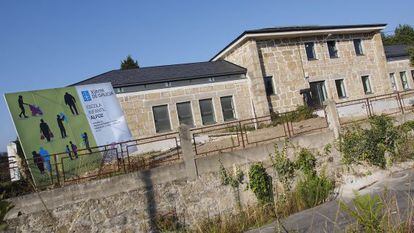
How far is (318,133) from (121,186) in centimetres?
661

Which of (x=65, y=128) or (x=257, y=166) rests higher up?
(x=65, y=128)

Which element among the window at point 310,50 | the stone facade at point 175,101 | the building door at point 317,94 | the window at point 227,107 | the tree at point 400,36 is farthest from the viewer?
the tree at point 400,36

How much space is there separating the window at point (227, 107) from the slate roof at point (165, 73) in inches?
56.6

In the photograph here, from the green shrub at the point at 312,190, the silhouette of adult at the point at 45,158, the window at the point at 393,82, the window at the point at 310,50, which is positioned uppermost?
the window at the point at 310,50

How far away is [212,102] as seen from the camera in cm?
1928

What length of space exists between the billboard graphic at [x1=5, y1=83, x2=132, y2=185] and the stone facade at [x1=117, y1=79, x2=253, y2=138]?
507 cm

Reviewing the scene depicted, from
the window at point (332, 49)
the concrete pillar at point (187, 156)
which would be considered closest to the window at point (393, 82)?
the window at point (332, 49)

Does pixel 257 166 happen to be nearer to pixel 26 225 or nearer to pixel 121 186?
pixel 121 186

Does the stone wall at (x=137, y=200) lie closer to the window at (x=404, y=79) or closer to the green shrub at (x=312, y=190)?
the green shrub at (x=312, y=190)

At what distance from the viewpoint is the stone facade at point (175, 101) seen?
1747 cm

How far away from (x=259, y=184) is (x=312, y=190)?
158 cm

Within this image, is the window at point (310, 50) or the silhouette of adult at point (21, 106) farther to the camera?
the window at point (310, 50)

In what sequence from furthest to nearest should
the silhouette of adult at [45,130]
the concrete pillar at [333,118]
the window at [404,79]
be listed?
the window at [404,79]
the concrete pillar at [333,118]
the silhouette of adult at [45,130]

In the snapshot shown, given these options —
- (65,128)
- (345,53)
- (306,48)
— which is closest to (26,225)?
(65,128)
